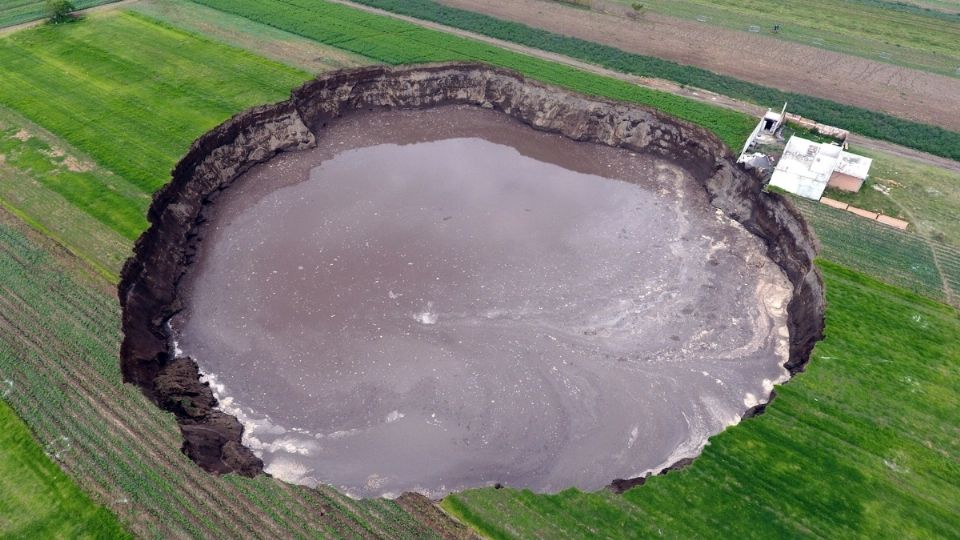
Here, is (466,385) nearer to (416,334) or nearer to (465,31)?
(416,334)

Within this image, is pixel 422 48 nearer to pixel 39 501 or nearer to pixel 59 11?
pixel 59 11

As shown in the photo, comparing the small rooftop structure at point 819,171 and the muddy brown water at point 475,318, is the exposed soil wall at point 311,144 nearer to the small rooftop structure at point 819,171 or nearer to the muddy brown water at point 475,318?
the muddy brown water at point 475,318

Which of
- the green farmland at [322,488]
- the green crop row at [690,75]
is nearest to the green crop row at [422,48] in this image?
the green farmland at [322,488]

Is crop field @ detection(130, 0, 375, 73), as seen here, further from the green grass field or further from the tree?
the green grass field

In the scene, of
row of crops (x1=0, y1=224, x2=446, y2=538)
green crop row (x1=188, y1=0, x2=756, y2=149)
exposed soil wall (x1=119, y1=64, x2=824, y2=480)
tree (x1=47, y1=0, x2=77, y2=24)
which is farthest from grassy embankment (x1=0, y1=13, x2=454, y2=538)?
green crop row (x1=188, y1=0, x2=756, y2=149)

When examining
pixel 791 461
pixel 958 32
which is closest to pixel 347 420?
pixel 791 461

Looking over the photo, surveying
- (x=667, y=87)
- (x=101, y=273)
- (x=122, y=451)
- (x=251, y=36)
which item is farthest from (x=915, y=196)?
(x=251, y=36)

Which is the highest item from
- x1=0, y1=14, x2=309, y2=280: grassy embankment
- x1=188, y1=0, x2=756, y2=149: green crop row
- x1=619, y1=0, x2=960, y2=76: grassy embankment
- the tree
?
x1=619, y1=0, x2=960, y2=76: grassy embankment
